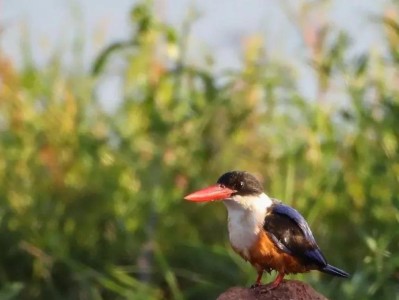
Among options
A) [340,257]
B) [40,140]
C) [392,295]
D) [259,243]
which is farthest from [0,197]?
[259,243]

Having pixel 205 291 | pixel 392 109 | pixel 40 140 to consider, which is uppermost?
pixel 392 109

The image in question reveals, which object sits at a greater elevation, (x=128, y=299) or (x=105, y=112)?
(x=105, y=112)

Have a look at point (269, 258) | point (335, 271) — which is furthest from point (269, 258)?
point (335, 271)

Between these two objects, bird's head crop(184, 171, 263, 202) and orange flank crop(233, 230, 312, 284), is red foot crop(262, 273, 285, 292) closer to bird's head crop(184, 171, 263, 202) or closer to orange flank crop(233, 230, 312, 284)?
orange flank crop(233, 230, 312, 284)

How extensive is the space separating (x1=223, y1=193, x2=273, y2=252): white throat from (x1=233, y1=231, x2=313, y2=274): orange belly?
0.05 feet

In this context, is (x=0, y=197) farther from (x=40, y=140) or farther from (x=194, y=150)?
(x=194, y=150)

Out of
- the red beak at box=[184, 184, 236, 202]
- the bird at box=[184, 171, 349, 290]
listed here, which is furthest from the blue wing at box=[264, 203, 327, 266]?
the red beak at box=[184, 184, 236, 202]

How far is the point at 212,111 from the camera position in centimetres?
481

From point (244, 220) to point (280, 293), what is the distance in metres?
0.15

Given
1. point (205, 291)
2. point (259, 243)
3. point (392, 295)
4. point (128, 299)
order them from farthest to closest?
point (205, 291) < point (128, 299) < point (392, 295) < point (259, 243)

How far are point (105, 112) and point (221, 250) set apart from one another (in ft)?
2.80

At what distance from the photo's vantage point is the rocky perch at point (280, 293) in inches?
106

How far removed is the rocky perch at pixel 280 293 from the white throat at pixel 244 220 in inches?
3.2

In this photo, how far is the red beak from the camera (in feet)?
8.88
